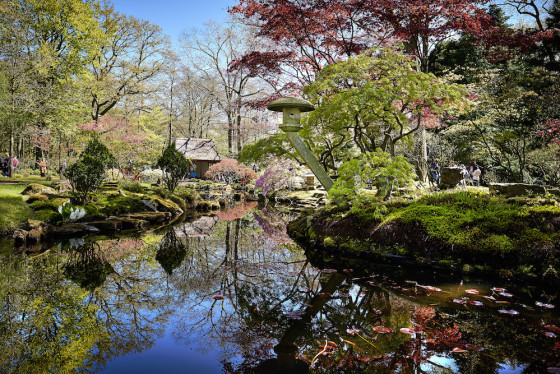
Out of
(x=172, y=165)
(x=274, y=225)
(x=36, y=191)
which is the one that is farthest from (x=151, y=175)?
(x=274, y=225)

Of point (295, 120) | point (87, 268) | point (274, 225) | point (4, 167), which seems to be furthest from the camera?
point (4, 167)

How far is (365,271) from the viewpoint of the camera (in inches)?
202

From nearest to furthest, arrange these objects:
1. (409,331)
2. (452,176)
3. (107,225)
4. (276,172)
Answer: (409,331) → (107,225) → (452,176) → (276,172)

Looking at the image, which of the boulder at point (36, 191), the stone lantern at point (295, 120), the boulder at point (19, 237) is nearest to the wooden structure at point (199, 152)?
the boulder at point (36, 191)

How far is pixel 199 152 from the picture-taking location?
29594 millimetres

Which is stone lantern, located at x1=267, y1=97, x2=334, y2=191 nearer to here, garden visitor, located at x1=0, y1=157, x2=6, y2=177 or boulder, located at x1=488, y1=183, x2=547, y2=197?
boulder, located at x1=488, y1=183, x2=547, y2=197

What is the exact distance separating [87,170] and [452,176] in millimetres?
10705

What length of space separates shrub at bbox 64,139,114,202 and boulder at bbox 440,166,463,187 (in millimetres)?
10259

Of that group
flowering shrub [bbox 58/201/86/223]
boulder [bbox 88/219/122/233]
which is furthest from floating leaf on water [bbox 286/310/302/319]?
flowering shrub [bbox 58/201/86/223]

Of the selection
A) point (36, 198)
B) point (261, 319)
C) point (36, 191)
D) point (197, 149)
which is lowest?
point (261, 319)

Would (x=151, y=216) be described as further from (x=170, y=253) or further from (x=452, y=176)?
(x=452, y=176)

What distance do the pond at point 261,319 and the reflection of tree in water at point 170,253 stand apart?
0.07 m

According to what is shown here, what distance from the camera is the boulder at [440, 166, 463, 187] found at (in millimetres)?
9844

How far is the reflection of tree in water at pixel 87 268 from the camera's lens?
4.63 meters
